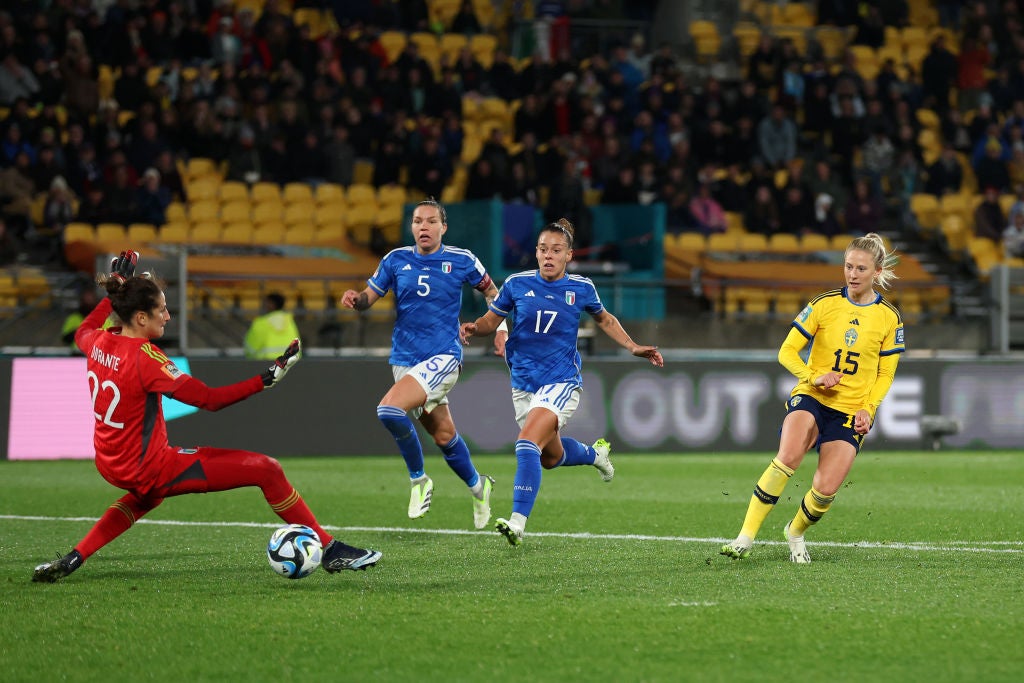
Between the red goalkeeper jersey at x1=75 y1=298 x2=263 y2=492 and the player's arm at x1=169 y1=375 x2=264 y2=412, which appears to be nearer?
the player's arm at x1=169 y1=375 x2=264 y2=412

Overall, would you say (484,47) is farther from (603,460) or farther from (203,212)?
(603,460)

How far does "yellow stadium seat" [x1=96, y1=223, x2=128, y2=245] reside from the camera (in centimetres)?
1903

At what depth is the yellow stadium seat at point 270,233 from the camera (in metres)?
20.3

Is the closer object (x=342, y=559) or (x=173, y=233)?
(x=342, y=559)

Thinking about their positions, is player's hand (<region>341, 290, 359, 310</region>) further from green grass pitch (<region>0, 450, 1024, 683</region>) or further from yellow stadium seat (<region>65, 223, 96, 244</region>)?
yellow stadium seat (<region>65, 223, 96, 244</region>)

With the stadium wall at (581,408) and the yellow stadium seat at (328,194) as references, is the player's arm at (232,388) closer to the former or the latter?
the stadium wall at (581,408)

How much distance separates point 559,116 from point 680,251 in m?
3.19

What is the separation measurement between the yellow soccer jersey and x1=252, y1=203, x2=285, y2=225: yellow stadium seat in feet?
45.1

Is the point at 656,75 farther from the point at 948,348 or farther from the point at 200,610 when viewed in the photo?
the point at 200,610

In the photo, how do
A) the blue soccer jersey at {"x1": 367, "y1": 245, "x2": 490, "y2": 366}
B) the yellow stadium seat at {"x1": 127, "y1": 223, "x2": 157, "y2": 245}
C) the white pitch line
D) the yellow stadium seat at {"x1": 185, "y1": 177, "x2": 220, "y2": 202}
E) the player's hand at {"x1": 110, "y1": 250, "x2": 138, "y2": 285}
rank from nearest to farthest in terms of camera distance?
1. the player's hand at {"x1": 110, "y1": 250, "x2": 138, "y2": 285}
2. the white pitch line
3. the blue soccer jersey at {"x1": 367, "y1": 245, "x2": 490, "y2": 366}
4. the yellow stadium seat at {"x1": 127, "y1": 223, "x2": 157, "y2": 245}
5. the yellow stadium seat at {"x1": 185, "y1": 177, "x2": 220, "y2": 202}

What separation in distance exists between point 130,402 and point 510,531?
7.48 ft

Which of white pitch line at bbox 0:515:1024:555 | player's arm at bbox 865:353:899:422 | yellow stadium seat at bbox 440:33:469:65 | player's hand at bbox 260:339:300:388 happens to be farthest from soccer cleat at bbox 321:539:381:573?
yellow stadium seat at bbox 440:33:469:65

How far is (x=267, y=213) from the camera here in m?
20.8

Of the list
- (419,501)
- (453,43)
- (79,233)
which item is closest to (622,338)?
(419,501)
